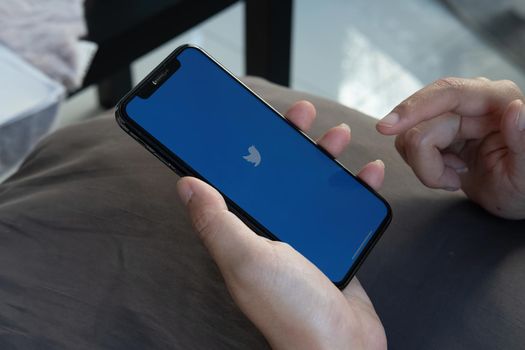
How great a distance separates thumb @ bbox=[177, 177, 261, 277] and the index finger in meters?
0.18

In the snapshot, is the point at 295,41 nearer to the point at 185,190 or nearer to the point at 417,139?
the point at 417,139

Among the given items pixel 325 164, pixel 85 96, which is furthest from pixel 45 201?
pixel 85 96

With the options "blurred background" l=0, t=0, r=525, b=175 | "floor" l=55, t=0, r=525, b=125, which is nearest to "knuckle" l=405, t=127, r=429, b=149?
"blurred background" l=0, t=0, r=525, b=175

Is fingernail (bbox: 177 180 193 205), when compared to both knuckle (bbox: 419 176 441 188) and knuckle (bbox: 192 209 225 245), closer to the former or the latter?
knuckle (bbox: 192 209 225 245)

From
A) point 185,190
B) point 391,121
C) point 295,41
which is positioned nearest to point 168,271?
point 185,190

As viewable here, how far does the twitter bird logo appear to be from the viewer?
0.58 metres

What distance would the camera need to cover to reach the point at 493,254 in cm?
56

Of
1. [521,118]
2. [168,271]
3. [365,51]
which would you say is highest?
[521,118]

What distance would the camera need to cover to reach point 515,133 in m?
0.57

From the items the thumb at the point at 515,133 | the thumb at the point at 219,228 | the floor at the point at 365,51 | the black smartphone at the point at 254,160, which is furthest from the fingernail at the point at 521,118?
the floor at the point at 365,51

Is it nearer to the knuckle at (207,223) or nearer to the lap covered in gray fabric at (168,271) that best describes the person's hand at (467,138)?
the lap covered in gray fabric at (168,271)

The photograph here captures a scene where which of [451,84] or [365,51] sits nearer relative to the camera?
[451,84]

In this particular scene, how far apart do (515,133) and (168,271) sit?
0.30m

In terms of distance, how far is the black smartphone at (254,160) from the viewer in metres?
0.55
